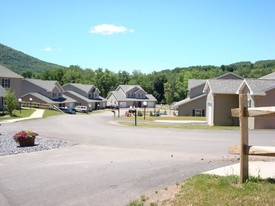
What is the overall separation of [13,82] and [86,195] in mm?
62866

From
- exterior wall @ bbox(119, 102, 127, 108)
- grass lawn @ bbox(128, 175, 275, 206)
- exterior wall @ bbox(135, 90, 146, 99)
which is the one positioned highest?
exterior wall @ bbox(135, 90, 146, 99)

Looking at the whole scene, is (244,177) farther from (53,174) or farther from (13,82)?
(13,82)

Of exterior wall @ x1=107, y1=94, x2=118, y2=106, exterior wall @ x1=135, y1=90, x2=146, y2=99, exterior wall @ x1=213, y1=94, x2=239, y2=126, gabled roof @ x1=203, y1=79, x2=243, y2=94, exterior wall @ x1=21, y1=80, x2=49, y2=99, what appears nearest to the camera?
gabled roof @ x1=203, y1=79, x2=243, y2=94

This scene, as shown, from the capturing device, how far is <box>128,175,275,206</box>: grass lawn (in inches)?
265

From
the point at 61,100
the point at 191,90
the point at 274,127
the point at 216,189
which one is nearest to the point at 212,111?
the point at 274,127

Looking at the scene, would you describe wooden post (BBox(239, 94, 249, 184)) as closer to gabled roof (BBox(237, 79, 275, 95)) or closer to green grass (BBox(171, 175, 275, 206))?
green grass (BBox(171, 175, 275, 206))

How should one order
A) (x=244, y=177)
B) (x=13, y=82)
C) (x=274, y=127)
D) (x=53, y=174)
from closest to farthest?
(x=244, y=177) < (x=53, y=174) < (x=274, y=127) < (x=13, y=82)

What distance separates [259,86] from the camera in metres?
39.2

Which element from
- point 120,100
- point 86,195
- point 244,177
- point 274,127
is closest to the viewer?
point 244,177

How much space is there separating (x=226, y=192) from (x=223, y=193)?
8 cm

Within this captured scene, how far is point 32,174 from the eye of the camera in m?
12.0

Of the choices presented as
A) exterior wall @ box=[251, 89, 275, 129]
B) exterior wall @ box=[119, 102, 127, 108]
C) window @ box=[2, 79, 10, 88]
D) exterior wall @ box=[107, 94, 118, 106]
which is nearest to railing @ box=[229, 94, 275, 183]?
exterior wall @ box=[251, 89, 275, 129]

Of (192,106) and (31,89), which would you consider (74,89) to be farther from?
(192,106)

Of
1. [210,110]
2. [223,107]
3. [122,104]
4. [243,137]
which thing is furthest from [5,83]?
[243,137]
